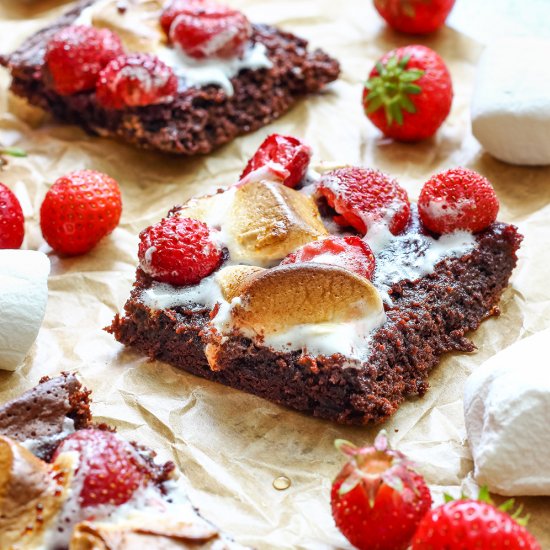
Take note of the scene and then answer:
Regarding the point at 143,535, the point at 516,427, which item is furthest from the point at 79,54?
the point at 516,427

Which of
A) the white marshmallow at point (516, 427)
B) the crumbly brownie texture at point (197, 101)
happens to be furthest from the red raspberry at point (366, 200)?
the crumbly brownie texture at point (197, 101)

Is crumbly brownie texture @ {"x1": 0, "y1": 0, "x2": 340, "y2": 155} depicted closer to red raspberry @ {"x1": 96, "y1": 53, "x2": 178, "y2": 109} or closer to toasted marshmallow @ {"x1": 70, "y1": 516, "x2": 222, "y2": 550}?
red raspberry @ {"x1": 96, "y1": 53, "x2": 178, "y2": 109}

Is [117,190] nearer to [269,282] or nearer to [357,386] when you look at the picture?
[269,282]

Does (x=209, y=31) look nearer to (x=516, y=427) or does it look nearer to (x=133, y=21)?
(x=133, y=21)

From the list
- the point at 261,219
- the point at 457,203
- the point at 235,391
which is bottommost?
the point at 235,391

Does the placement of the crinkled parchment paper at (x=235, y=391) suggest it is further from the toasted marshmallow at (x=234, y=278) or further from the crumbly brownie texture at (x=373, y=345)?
the toasted marshmallow at (x=234, y=278)
